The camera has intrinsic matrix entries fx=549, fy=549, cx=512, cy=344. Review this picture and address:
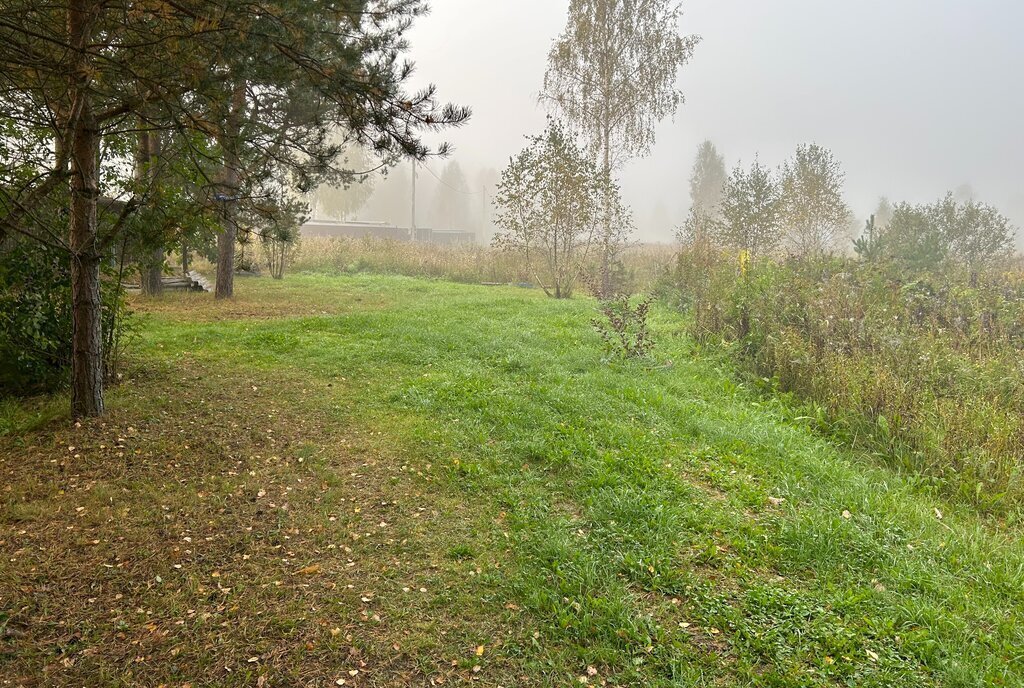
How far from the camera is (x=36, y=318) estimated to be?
4871 millimetres

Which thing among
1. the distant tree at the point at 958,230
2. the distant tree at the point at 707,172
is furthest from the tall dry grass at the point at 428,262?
the distant tree at the point at 707,172

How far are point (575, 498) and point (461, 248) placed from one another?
1997 cm

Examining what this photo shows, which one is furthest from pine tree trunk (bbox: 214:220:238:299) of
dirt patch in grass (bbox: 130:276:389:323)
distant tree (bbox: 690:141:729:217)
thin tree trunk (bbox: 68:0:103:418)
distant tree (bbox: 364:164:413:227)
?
distant tree (bbox: 364:164:413:227)

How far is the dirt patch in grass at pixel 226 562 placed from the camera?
2.46 meters

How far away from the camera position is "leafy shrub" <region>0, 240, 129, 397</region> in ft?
15.8

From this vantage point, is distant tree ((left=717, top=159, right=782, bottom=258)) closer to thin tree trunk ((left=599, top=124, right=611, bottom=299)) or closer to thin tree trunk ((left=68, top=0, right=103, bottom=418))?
thin tree trunk ((left=599, top=124, right=611, bottom=299))

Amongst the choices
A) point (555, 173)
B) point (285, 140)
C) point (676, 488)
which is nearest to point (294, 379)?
point (285, 140)

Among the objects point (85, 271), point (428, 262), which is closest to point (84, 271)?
point (85, 271)

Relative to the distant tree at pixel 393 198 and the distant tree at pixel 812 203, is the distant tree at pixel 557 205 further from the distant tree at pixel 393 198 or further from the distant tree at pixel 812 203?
the distant tree at pixel 393 198

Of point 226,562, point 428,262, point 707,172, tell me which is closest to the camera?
point 226,562

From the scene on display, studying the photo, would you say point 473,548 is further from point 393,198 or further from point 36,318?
point 393,198

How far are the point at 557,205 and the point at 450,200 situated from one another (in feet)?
204

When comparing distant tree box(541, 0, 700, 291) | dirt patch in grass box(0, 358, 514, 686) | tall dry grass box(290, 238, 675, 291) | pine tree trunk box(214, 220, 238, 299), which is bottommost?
dirt patch in grass box(0, 358, 514, 686)

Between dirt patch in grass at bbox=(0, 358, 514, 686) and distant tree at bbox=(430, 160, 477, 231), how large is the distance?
67.5 metres
